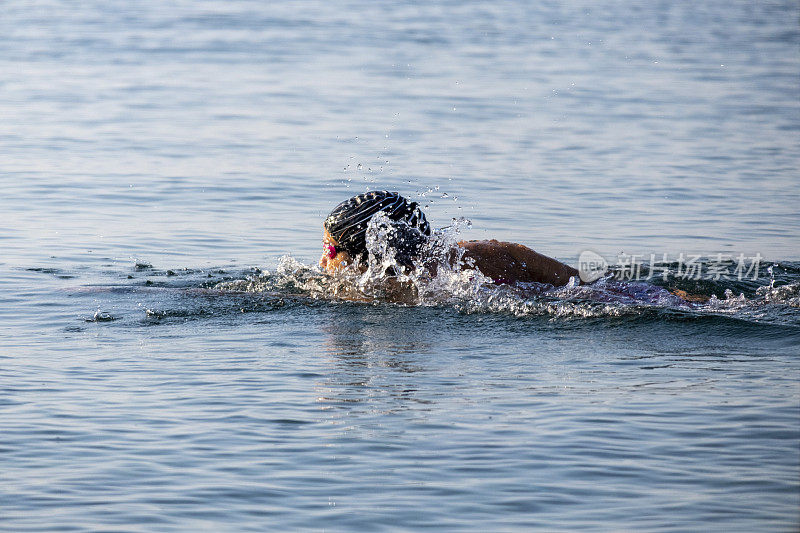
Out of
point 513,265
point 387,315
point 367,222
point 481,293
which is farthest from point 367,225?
point 513,265

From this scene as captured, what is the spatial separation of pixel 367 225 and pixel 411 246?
1.16 feet

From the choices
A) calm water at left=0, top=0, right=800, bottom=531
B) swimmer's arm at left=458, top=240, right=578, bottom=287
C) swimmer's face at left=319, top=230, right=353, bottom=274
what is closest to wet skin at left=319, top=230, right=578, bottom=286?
swimmer's arm at left=458, top=240, right=578, bottom=287

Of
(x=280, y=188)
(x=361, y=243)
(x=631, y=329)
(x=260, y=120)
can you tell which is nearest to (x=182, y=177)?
(x=280, y=188)

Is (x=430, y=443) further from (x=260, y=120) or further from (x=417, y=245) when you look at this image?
(x=260, y=120)

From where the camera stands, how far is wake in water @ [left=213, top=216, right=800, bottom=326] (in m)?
8.34

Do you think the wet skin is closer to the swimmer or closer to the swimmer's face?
the swimmer

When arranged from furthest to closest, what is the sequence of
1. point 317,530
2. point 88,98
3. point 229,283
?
1. point 88,98
2. point 229,283
3. point 317,530

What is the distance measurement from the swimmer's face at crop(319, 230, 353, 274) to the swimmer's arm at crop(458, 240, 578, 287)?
0.86 meters

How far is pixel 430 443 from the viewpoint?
5.96m

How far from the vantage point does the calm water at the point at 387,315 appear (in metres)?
5.46

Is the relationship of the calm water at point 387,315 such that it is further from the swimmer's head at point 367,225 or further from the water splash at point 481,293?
the swimmer's head at point 367,225

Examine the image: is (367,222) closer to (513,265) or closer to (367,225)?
(367,225)

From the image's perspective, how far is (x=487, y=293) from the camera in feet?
28.4

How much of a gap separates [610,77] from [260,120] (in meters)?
7.91
